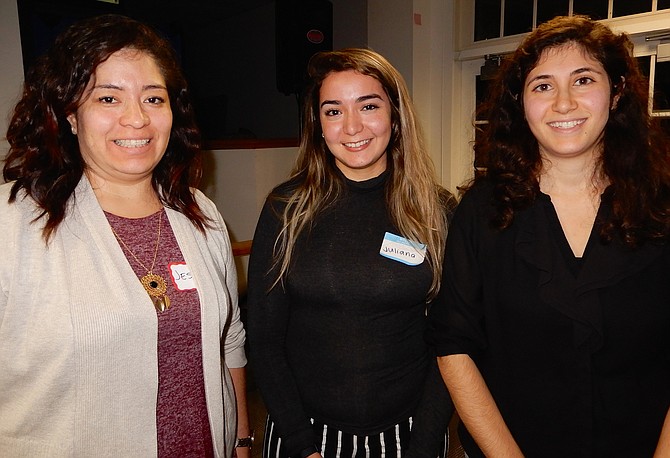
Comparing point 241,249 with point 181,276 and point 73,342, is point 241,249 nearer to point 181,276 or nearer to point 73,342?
point 181,276

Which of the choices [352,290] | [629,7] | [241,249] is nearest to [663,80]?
[629,7]

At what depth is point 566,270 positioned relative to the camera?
3.85ft

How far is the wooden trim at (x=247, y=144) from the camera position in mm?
3650

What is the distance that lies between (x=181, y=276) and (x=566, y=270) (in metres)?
0.93

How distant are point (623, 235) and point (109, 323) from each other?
1.18 metres

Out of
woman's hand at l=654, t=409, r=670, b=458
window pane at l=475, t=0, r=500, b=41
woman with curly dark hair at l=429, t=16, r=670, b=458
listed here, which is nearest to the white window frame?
window pane at l=475, t=0, r=500, b=41

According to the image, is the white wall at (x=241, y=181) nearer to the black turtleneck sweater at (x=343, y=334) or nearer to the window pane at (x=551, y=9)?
the window pane at (x=551, y=9)

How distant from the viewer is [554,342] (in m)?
1.16

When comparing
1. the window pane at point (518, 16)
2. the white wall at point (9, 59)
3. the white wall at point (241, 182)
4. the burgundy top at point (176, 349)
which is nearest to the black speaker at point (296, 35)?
the white wall at point (241, 182)

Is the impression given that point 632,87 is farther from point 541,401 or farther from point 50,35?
point 50,35

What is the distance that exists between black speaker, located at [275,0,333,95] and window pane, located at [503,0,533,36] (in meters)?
1.31

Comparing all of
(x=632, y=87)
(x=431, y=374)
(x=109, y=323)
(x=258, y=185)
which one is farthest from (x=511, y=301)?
(x=258, y=185)

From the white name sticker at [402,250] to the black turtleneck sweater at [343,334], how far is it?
14 mm

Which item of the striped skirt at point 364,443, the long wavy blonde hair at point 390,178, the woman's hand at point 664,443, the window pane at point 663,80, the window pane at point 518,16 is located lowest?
the striped skirt at point 364,443
